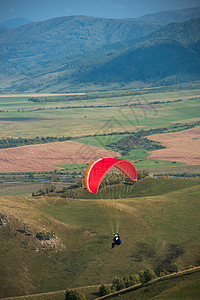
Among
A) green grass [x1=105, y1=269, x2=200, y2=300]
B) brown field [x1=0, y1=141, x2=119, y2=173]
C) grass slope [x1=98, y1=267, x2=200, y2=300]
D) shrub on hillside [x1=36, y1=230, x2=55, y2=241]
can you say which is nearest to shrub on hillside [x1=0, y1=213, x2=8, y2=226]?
shrub on hillside [x1=36, y1=230, x2=55, y2=241]

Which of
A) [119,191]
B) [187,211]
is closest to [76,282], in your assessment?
[187,211]

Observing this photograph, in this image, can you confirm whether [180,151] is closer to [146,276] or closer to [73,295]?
[146,276]

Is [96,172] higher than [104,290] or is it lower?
higher

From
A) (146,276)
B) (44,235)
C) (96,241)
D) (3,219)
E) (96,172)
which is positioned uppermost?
(3,219)

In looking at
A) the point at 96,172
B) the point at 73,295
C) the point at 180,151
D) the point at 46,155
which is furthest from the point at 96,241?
the point at 180,151

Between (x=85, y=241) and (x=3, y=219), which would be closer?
(x=85, y=241)

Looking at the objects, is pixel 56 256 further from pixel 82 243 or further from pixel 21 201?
pixel 21 201

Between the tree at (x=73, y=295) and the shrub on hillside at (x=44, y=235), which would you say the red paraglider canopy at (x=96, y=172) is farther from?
the shrub on hillside at (x=44, y=235)
